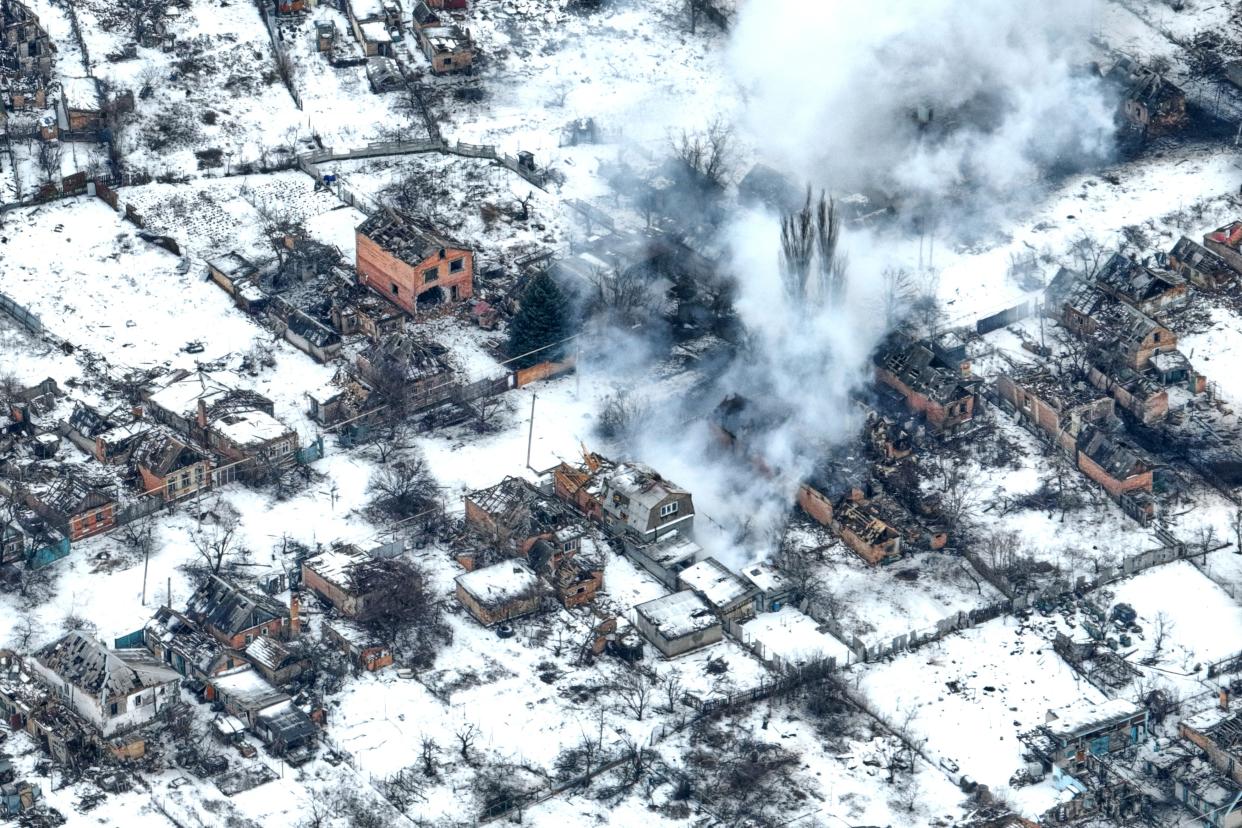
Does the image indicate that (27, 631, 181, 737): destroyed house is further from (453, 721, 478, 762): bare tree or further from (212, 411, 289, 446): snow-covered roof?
(212, 411, 289, 446): snow-covered roof

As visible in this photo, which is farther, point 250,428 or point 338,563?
point 250,428

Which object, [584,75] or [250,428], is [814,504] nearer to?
[250,428]

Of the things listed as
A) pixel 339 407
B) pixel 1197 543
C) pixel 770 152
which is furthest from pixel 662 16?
pixel 1197 543

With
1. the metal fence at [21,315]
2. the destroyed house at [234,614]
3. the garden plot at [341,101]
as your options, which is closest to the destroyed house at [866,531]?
the destroyed house at [234,614]

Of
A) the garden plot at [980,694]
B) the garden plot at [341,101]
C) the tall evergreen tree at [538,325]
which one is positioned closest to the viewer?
the garden plot at [980,694]

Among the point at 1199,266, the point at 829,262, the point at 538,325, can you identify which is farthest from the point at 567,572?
the point at 1199,266

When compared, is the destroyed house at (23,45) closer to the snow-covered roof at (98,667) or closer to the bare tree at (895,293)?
the bare tree at (895,293)
